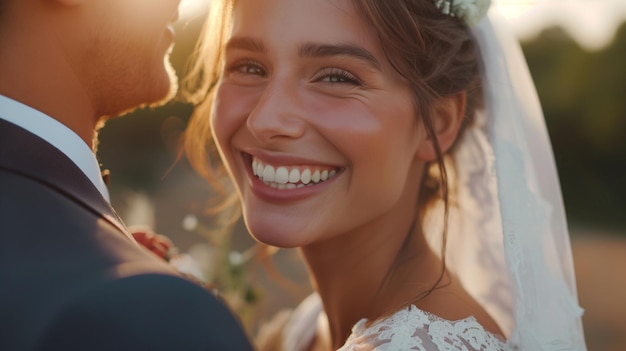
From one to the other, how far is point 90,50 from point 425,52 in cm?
115

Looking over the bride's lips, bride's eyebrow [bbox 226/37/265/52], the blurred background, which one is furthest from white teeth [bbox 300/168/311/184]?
the blurred background

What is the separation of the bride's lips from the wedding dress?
476 mm

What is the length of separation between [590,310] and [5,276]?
10.3 meters

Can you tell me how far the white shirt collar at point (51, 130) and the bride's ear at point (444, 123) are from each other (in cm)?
134

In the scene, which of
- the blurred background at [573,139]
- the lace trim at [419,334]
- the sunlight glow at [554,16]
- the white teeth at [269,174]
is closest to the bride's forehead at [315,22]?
the sunlight glow at [554,16]

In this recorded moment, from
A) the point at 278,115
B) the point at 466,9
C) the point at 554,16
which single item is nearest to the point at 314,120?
the point at 278,115

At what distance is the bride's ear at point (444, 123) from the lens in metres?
2.86

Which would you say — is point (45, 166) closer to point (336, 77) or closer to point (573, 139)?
point (336, 77)

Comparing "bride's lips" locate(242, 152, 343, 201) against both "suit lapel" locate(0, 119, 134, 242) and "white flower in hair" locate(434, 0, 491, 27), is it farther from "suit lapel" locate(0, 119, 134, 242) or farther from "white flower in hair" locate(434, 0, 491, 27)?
"suit lapel" locate(0, 119, 134, 242)

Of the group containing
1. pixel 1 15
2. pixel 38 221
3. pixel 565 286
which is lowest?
pixel 565 286

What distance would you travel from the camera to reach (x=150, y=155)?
19.8 m

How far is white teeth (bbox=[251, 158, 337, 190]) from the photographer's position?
8.56 feet

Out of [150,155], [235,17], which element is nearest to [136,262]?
[235,17]

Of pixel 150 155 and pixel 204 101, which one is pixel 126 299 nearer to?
pixel 204 101
